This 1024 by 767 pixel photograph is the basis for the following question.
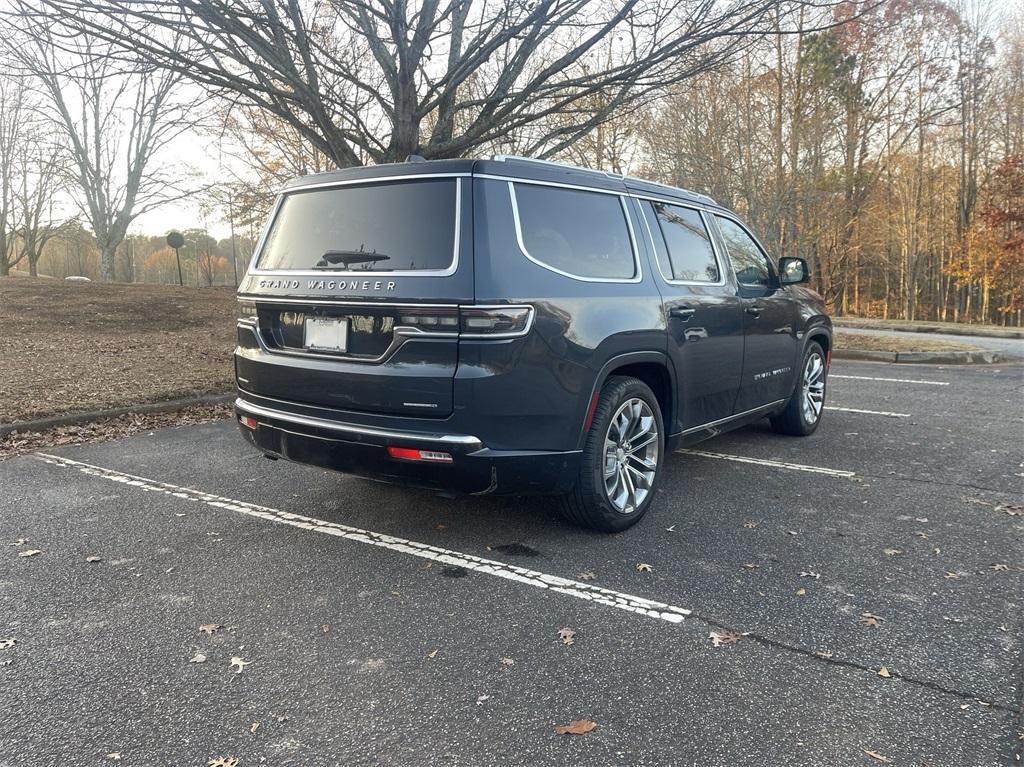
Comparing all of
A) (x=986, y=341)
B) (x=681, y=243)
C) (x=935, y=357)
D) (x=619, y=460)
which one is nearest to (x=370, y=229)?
(x=619, y=460)

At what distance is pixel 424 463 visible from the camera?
10.9 feet

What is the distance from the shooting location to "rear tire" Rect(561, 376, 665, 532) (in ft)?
12.3

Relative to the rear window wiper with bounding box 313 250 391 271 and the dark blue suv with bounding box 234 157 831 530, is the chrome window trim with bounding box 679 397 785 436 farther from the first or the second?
the rear window wiper with bounding box 313 250 391 271

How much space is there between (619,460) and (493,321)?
124cm

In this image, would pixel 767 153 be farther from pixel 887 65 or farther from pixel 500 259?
pixel 500 259

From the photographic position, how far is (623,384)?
3.93 metres

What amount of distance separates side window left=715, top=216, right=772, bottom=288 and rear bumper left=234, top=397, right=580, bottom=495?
97.0 inches

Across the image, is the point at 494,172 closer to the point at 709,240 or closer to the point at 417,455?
the point at 417,455

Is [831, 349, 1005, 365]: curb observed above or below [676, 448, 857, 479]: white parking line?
above

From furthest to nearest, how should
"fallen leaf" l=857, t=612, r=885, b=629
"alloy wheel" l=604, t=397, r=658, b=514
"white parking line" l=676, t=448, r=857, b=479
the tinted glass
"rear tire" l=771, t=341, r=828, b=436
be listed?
"rear tire" l=771, t=341, r=828, b=436 → "white parking line" l=676, t=448, r=857, b=479 → the tinted glass → "alloy wheel" l=604, t=397, r=658, b=514 → "fallen leaf" l=857, t=612, r=885, b=629

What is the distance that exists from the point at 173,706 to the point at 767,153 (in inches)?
676

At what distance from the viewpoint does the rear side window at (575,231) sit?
140 inches

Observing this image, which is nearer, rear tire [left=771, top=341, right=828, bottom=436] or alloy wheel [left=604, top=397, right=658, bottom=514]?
alloy wheel [left=604, top=397, right=658, bottom=514]

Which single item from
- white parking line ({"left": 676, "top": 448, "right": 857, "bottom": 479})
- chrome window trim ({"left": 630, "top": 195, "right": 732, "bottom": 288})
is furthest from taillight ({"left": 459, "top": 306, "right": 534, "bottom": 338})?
white parking line ({"left": 676, "top": 448, "right": 857, "bottom": 479})
